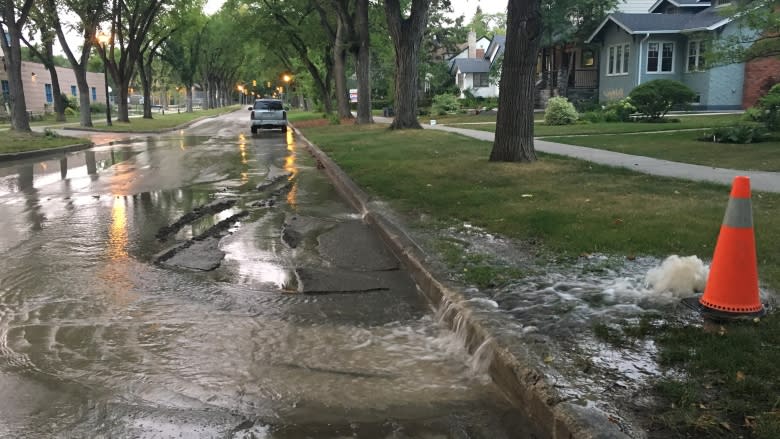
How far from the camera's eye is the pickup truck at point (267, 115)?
3023cm

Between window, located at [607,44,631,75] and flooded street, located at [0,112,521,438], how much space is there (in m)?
30.3

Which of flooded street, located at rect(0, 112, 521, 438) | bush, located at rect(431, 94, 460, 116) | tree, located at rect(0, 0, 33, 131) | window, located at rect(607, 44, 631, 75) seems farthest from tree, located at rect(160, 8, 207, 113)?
flooded street, located at rect(0, 112, 521, 438)

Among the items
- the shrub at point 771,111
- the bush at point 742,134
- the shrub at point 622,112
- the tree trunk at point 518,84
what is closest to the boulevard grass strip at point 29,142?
the tree trunk at point 518,84

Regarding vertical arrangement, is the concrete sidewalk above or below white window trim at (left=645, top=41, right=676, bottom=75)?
below

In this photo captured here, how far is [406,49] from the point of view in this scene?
22.5m

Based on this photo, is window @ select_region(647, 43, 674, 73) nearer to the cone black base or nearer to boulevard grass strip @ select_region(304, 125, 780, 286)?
boulevard grass strip @ select_region(304, 125, 780, 286)

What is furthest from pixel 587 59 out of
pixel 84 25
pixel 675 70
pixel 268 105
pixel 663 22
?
pixel 84 25

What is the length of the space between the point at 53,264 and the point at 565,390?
538 cm

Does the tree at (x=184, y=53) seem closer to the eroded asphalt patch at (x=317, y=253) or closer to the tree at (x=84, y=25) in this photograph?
the tree at (x=84, y=25)

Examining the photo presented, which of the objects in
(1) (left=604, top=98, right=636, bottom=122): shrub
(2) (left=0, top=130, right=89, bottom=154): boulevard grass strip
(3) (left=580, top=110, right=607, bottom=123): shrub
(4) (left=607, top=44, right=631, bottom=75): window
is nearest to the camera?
(2) (left=0, top=130, right=89, bottom=154): boulevard grass strip

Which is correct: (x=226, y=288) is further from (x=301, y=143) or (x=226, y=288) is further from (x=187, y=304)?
(x=301, y=143)

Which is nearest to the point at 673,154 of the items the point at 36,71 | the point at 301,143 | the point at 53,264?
the point at 53,264

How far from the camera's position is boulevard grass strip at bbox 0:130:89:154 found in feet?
64.2

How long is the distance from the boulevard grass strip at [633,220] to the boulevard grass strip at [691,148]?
2.61 metres
